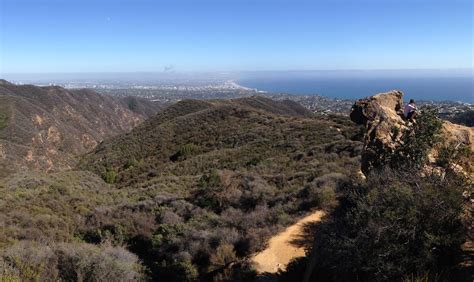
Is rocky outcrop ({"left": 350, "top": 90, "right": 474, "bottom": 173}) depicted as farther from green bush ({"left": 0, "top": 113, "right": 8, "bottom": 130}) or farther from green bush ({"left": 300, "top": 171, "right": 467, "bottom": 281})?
green bush ({"left": 0, "top": 113, "right": 8, "bottom": 130})

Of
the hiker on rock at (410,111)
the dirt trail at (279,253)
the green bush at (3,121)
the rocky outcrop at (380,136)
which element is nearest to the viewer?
the dirt trail at (279,253)

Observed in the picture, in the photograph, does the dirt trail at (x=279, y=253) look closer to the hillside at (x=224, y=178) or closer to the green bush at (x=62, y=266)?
the hillside at (x=224, y=178)

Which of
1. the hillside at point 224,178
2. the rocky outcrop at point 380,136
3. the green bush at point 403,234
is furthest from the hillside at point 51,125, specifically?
the green bush at point 403,234

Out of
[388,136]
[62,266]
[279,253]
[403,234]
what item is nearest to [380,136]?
[388,136]

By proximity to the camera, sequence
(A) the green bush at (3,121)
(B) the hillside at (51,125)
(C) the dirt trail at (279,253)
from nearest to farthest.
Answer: (C) the dirt trail at (279,253)
(B) the hillside at (51,125)
(A) the green bush at (3,121)

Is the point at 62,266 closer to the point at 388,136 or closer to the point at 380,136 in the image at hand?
the point at 380,136

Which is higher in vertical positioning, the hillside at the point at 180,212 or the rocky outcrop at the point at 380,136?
the rocky outcrop at the point at 380,136

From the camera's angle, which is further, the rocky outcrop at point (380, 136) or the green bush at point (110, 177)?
the green bush at point (110, 177)

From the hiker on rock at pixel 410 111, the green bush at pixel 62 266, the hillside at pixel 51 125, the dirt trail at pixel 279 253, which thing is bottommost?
the hillside at pixel 51 125

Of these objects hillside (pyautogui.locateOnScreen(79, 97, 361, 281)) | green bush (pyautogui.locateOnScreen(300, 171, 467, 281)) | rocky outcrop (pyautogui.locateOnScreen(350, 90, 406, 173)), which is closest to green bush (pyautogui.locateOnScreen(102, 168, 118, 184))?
hillside (pyautogui.locateOnScreen(79, 97, 361, 281))
